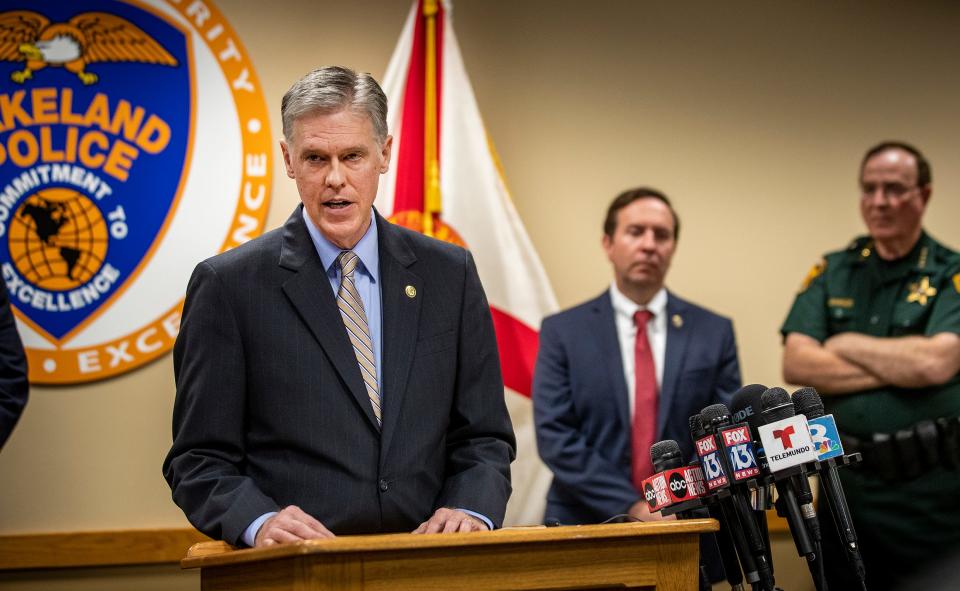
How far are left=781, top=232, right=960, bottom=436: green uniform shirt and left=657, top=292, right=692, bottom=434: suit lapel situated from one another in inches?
15.3

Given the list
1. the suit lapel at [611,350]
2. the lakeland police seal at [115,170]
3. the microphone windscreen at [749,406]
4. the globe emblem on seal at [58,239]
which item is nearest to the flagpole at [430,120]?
the lakeland police seal at [115,170]

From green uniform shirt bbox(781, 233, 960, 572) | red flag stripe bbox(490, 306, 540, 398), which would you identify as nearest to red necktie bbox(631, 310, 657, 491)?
red flag stripe bbox(490, 306, 540, 398)

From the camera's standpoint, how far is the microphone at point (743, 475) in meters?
1.84

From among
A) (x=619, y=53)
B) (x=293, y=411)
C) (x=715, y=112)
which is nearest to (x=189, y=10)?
(x=619, y=53)

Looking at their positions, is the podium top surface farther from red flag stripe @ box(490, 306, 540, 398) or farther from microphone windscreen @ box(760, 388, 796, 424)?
red flag stripe @ box(490, 306, 540, 398)

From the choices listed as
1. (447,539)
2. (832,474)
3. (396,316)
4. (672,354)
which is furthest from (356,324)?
(672,354)

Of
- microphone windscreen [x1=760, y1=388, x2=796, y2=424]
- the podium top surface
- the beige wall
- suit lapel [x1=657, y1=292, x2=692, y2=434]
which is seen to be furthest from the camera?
the beige wall

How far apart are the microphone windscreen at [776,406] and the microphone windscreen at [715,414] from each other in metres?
0.08

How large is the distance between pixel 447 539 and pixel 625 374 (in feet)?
7.22

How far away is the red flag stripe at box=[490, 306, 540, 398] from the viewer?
407 cm

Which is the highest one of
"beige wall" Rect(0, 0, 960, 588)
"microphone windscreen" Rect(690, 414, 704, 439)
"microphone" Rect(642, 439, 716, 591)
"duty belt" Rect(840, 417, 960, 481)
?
"beige wall" Rect(0, 0, 960, 588)

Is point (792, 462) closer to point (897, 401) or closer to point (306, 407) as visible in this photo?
point (306, 407)

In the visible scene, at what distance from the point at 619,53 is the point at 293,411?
294 centimetres

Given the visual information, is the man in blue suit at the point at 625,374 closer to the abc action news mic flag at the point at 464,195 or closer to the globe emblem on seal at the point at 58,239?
the abc action news mic flag at the point at 464,195
